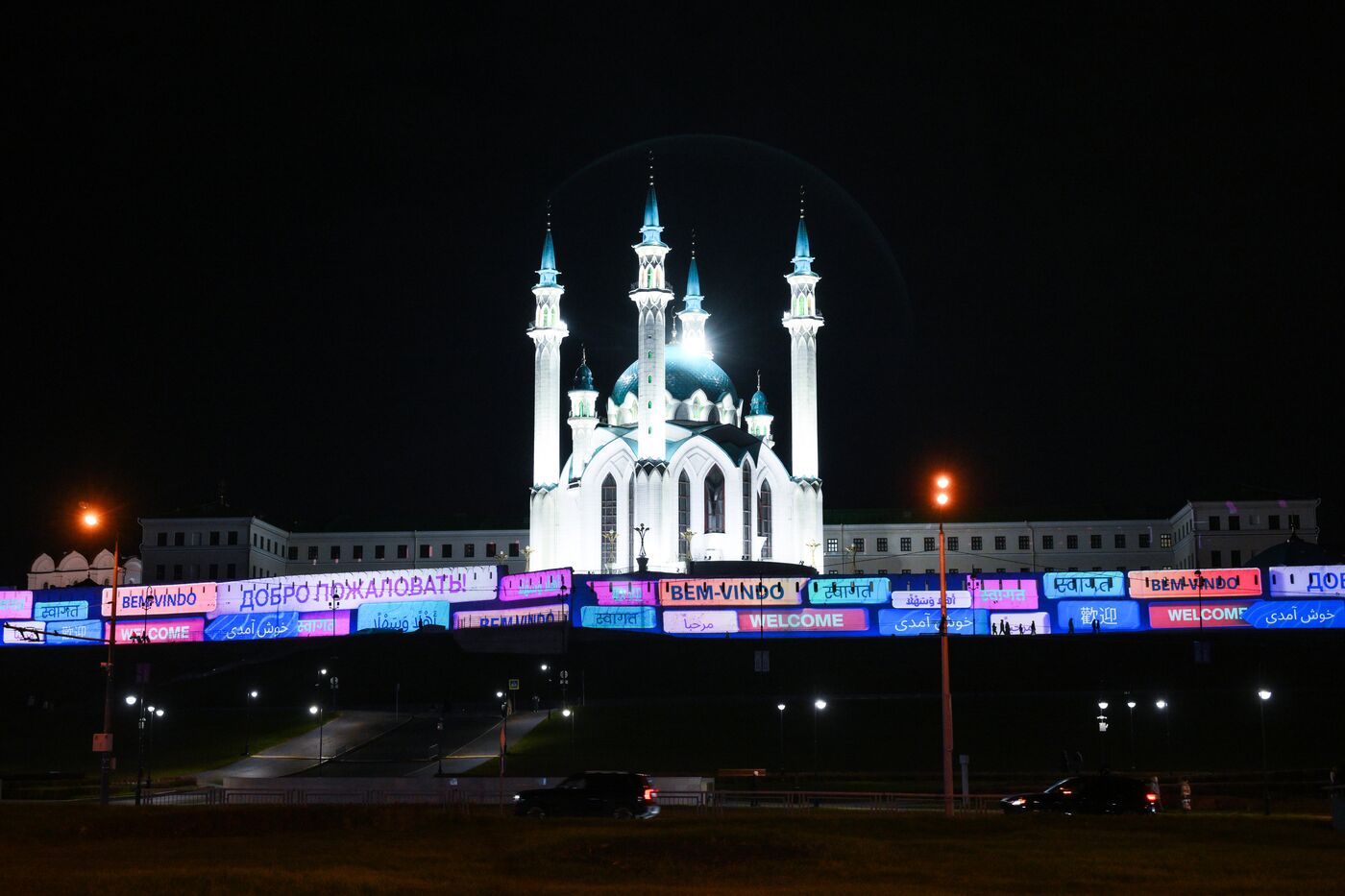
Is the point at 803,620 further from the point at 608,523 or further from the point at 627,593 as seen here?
the point at 608,523

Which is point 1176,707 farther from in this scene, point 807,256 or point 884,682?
point 807,256

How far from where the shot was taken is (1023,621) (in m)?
83.8

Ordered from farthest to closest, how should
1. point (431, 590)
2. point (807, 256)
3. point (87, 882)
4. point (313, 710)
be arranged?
point (807, 256), point (431, 590), point (313, 710), point (87, 882)

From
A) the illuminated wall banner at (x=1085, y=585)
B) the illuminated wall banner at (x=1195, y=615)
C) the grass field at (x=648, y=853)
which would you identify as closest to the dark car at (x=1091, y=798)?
the grass field at (x=648, y=853)

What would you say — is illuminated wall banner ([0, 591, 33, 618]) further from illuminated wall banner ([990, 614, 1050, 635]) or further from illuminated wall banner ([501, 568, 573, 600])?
illuminated wall banner ([990, 614, 1050, 635])

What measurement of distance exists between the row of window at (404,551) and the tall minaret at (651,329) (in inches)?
1453

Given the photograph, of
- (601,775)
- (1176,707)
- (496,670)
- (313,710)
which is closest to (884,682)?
(1176,707)

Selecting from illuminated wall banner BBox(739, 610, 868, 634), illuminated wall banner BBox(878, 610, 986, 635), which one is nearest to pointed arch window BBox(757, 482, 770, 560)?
illuminated wall banner BBox(739, 610, 868, 634)

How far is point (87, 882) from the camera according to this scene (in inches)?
961

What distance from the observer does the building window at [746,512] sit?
325ft

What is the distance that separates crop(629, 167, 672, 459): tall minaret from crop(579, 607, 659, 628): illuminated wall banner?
52.7 feet

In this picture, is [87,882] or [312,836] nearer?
[87,882]

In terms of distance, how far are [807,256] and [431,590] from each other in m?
37.1

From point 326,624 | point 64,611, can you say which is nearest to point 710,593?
point 326,624
